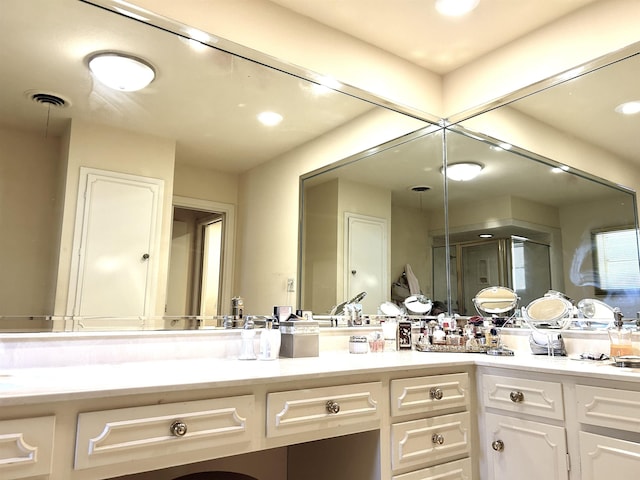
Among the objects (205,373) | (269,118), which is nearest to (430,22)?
(269,118)

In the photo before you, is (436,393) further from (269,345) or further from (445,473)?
(269,345)

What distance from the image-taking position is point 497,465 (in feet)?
5.62

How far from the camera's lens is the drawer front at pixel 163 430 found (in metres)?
1.06

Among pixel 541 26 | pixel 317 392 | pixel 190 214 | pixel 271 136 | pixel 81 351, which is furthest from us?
pixel 541 26

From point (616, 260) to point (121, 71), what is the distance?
2.13 meters

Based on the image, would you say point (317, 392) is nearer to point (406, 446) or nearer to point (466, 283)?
point (406, 446)

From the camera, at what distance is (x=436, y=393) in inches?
66.4

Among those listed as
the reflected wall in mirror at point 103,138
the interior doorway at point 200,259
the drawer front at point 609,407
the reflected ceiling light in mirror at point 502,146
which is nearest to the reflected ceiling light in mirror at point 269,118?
the reflected wall in mirror at point 103,138

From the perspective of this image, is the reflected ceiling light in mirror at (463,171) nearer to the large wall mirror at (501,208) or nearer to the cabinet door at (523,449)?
the large wall mirror at (501,208)

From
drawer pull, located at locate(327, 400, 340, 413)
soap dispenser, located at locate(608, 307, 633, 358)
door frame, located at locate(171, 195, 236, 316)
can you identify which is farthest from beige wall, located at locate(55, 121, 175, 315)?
soap dispenser, located at locate(608, 307, 633, 358)

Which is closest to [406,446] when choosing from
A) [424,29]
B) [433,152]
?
[433,152]

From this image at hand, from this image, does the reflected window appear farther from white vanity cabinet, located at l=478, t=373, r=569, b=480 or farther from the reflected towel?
the reflected towel

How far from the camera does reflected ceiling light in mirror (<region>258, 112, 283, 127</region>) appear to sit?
2.09m

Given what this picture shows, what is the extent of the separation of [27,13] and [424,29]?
173 cm
